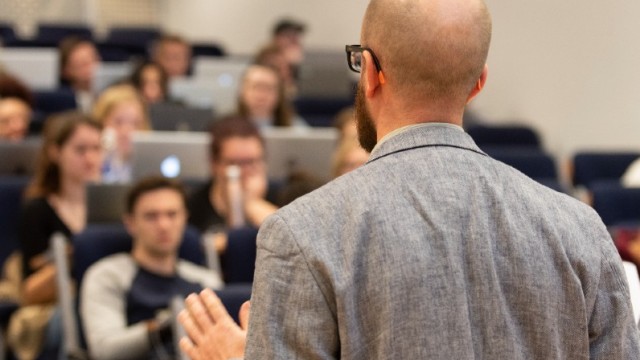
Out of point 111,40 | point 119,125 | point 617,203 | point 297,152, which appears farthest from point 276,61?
point 617,203

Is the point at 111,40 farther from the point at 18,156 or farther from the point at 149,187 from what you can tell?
the point at 149,187

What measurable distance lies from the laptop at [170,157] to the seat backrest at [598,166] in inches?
77.5

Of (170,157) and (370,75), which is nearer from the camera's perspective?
(370,75)

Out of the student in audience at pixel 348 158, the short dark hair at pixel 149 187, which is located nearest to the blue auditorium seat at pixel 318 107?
the student in audience at pixel 348 158

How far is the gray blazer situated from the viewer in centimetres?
155

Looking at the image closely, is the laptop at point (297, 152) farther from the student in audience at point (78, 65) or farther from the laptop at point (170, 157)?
the student in audience at point (78, 65)

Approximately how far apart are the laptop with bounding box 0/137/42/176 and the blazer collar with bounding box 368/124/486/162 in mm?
4840

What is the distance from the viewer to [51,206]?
531 centimetres

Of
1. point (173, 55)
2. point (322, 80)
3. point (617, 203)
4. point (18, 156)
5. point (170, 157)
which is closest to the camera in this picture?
point (617, 203)

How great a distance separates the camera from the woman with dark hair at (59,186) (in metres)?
5.17

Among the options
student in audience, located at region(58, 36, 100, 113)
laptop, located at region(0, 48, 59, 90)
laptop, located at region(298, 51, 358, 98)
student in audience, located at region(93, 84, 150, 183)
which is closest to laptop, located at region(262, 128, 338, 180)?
student in audience, located at region(93, 84, 150, 183)

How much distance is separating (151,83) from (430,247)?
696cm

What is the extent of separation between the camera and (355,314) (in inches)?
61.1

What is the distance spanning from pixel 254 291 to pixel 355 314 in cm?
14
